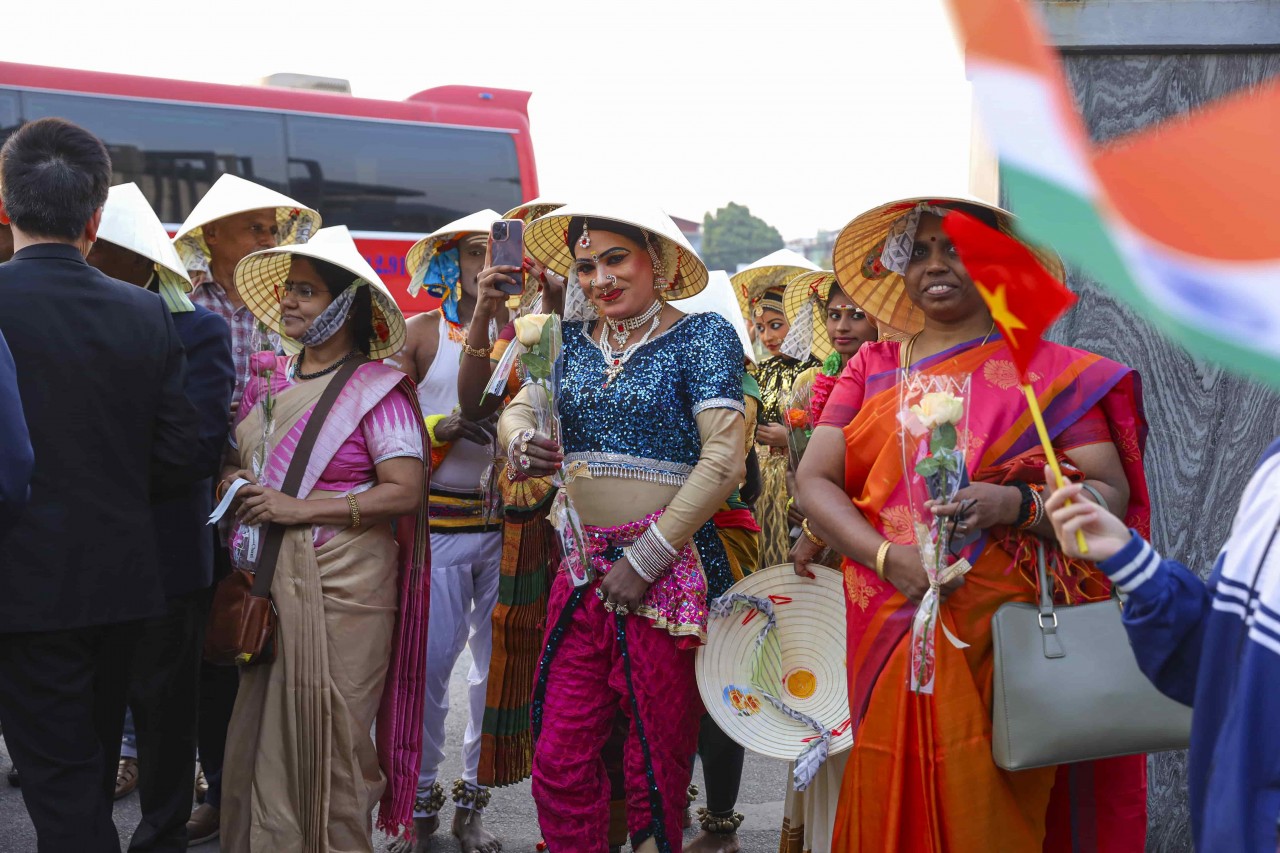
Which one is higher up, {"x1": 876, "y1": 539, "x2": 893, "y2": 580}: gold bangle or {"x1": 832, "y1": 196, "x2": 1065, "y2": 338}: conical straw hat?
{"x1": 832, "y1": 196, "x2": 1065, "y2": 338}: conical straw hat

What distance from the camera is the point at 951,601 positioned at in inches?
118

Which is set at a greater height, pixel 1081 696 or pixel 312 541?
pixel 312 541

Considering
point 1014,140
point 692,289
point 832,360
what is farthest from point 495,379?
point 1014,140

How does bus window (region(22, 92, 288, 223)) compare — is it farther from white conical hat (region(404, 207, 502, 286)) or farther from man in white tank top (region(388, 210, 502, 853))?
man in white tank top (region(388, 210, 502, 853))

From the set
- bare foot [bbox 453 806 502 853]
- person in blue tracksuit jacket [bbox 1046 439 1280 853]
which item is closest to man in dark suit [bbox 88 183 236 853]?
bare foot [bbox 453 806 502 853]

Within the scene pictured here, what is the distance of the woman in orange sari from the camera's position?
115 inches

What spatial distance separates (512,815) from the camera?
4.92 meters

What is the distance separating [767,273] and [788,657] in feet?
9.08

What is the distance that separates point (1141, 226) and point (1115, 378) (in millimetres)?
1529

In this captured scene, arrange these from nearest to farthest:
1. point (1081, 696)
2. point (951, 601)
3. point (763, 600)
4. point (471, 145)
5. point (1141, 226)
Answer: point (1141, 226) < point (1081, 696) < point (951, 601) < point (763, 600) < point (471, 145)

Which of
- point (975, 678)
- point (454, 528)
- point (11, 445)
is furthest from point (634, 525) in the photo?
point (11, 445)

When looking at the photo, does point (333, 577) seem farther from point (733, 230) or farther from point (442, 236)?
point (733, 230)

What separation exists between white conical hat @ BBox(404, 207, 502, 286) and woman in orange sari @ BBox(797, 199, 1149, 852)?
2128 mm

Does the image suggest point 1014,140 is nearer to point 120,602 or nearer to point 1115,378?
point 1115,378
